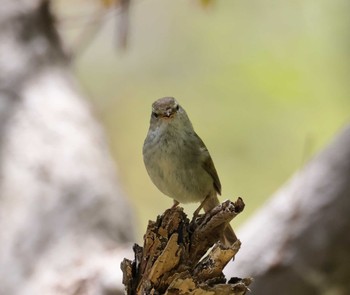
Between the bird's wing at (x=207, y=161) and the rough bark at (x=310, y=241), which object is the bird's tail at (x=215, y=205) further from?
the rough bark at (x=310, y=241)

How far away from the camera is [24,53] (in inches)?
211

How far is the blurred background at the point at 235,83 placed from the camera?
7.93 m

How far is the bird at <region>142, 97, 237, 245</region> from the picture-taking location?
3.26 metres

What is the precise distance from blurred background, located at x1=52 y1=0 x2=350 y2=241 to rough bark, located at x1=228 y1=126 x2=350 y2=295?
2925mm

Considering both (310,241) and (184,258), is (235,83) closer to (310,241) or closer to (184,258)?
(310,241)

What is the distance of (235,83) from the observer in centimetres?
839

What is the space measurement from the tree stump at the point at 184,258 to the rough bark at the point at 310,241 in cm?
161

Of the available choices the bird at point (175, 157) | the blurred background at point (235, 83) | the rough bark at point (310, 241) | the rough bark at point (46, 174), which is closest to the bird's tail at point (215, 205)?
the bird at point (175, 157)

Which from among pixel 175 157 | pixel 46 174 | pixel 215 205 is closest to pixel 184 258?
pixel 175 157

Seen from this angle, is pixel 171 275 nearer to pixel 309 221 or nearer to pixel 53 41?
pixel 309 221

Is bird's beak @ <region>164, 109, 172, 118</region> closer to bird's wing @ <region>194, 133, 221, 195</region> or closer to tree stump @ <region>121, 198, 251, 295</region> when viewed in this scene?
bird's wing @ <region>194, 133, 221, 195</region>

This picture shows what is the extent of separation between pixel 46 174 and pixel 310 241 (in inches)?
62.5

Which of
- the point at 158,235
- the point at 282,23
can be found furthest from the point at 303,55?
the point at 158,235

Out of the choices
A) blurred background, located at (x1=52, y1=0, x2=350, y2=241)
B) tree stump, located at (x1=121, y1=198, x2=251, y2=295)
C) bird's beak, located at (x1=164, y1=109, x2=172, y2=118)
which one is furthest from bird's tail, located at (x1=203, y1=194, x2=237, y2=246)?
blurred background, located at (x1=52, y1=0, x2=350, y2=241)
